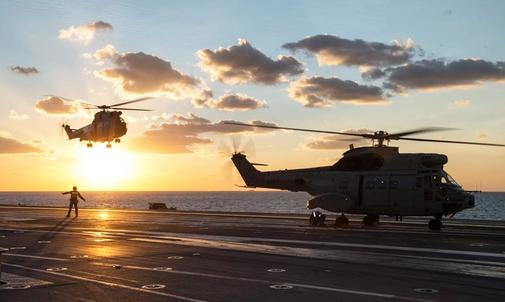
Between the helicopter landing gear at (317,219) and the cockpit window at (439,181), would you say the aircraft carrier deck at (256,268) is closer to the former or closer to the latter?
the cockpit window at (439,181)

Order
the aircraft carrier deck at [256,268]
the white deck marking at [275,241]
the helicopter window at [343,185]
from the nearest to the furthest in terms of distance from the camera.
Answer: the aircraft carrier deck at [256,268] < the white deck marking at [275,241] < the helicopter window at [343,185]

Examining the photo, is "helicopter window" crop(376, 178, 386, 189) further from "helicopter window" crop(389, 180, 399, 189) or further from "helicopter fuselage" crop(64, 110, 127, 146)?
"helicopter fuselage" crop(64, 110, 127, 146)

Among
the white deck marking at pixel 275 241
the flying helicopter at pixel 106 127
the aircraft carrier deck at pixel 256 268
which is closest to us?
the aircraft carrier deck at pixel 256 268

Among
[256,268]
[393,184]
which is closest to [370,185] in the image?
[393,184]

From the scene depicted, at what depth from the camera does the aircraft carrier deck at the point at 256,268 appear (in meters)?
10.9

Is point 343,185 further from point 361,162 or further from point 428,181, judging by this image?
point 428,181

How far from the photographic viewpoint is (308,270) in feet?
46.0

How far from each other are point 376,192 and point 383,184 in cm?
61

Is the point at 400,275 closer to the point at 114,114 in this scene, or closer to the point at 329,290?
the point at 329,290

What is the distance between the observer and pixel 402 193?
2858 cm

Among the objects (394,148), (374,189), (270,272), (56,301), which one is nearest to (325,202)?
(374,189)

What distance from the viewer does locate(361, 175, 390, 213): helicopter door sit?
95.7ft

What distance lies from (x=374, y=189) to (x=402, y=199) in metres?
1.68

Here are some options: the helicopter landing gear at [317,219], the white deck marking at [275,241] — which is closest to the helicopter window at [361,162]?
the helicopter landing gear at [317,219]
